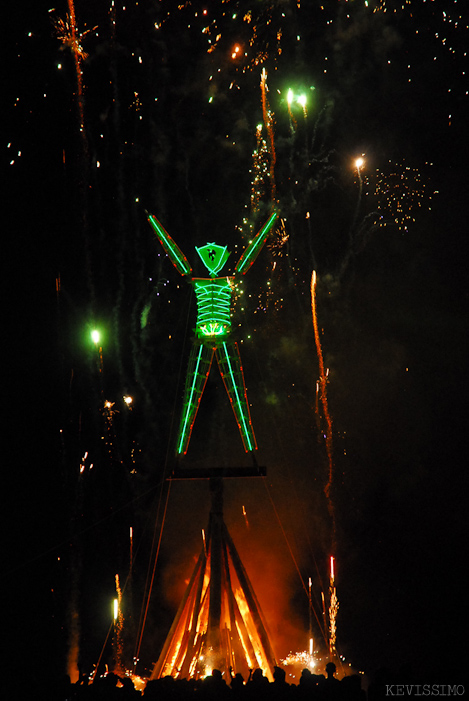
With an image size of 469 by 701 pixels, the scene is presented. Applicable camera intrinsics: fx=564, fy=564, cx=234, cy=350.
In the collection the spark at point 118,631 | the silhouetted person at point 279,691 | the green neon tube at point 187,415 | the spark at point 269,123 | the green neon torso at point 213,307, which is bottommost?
the silhouetted person at point 279,691

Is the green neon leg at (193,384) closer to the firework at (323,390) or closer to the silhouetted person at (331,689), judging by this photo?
the firework at (323,390)

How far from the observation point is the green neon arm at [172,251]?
7.76 metres

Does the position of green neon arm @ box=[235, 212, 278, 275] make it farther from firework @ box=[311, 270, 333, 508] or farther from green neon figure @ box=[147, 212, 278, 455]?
firework @ box=[311, 270, 333, 508]

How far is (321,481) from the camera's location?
397 inches

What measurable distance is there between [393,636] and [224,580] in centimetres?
401

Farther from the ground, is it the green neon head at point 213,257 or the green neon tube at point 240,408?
the green neon head at point 213,257

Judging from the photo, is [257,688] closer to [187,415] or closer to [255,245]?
[187,415]

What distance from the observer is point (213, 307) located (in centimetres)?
749

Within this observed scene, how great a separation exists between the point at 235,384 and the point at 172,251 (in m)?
2.04

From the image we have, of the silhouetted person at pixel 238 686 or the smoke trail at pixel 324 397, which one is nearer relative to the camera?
the silhouetted person at pixel 238 686

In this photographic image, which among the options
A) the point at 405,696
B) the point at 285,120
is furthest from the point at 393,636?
the point at 285,120

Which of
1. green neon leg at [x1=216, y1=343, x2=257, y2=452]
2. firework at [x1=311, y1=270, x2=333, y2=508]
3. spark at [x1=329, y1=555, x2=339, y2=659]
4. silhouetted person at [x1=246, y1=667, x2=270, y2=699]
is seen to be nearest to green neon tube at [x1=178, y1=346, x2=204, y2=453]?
green neon leg at [x1=216, y1=343, x2=257, y2=452]

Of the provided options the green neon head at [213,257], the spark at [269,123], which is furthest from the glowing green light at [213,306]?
the spark at [269,123]

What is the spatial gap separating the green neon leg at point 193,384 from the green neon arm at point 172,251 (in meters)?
1.10
